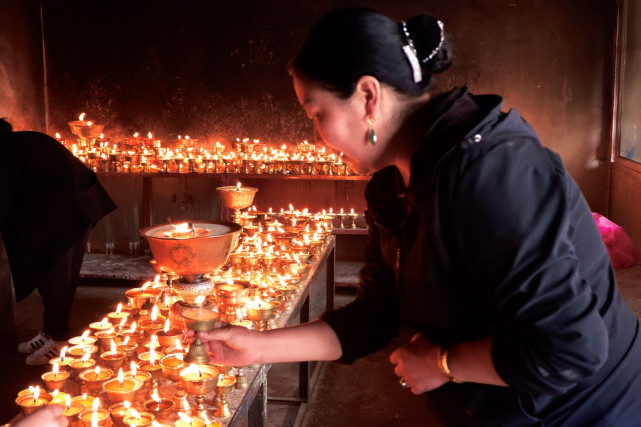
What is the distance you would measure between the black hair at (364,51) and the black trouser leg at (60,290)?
3577 millimetres

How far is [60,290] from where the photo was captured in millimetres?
4398

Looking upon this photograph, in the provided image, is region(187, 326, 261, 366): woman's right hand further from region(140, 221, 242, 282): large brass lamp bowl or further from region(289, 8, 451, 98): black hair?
region(289, 8, 451, 98): black hair

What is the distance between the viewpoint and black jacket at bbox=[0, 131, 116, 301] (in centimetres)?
414

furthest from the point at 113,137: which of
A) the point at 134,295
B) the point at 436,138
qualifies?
the point at 436,138

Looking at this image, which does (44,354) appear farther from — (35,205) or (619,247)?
(619,247)

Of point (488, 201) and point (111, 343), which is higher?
point (488, 201)

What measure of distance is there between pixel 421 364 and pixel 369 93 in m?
0.62

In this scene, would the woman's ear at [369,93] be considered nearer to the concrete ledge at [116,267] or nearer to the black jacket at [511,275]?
the black jacket at [511,275]

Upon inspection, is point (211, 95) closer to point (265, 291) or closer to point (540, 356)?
point (265, 291)

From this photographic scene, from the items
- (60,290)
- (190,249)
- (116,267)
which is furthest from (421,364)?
(116,267)

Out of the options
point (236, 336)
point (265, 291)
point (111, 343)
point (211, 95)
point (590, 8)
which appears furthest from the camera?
point (211, 95)

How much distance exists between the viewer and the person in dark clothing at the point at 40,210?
13.6 feet

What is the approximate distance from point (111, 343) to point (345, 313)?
2.89 feet

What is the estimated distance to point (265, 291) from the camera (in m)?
2.79
